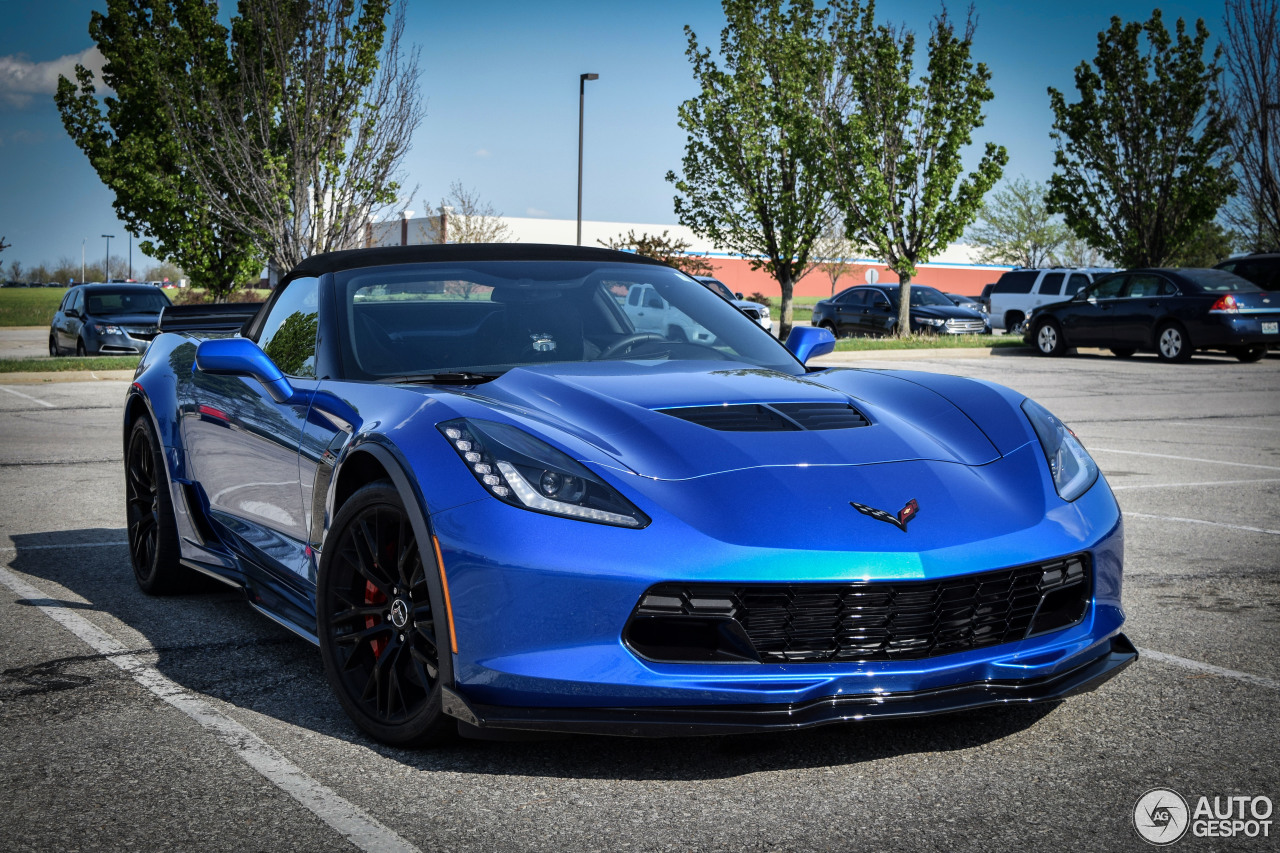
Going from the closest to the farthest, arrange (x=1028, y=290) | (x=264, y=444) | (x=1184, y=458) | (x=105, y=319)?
(x=264, y=444), (x=1184, y=458), (x=105, y=319), (x=1028, y=290)

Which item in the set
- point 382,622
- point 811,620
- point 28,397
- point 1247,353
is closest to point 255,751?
point 382,622

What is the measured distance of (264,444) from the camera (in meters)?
4.09

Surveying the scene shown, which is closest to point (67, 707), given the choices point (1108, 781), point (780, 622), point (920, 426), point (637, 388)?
point (637, 388)

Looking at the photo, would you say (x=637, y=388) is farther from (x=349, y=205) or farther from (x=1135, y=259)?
(x=1135, y=259)

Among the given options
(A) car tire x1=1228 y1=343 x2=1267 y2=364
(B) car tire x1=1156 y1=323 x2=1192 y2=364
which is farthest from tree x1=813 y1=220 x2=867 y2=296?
(A) car tire x1=1228 y1=343 x2=1267 y2=364

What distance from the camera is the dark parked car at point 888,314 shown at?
28.8m

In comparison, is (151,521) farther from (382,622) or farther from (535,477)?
(535,477)

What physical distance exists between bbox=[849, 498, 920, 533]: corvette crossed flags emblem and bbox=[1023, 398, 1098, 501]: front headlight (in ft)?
1.91

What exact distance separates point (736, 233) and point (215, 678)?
86.4 ft

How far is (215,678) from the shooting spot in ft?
12.8

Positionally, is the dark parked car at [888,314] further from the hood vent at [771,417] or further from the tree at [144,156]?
the hood vent at [771,417]

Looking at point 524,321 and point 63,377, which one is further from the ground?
point 524,321

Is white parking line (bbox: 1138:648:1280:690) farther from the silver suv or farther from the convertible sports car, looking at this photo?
the silver suv

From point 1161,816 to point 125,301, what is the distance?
2339cm
